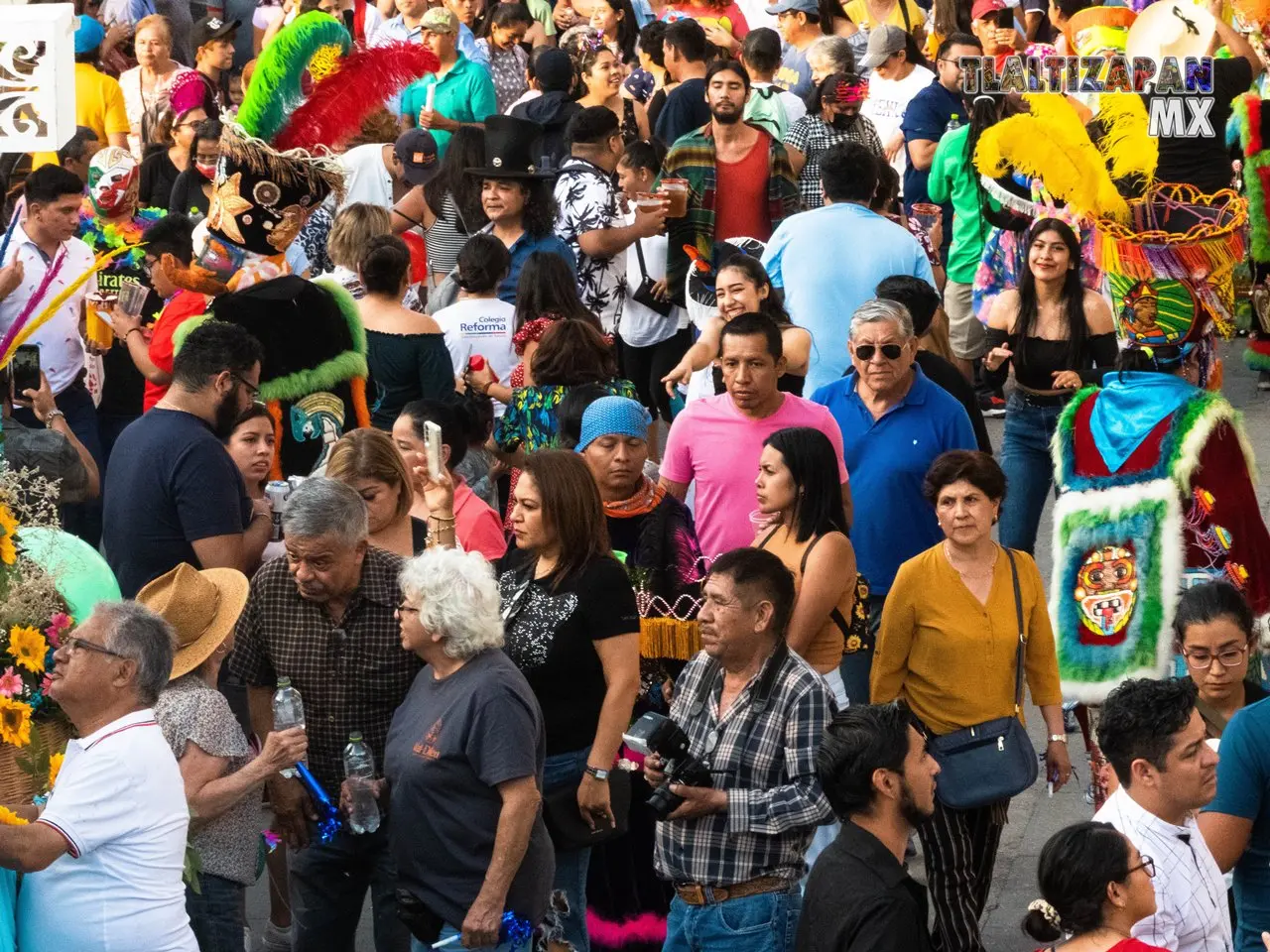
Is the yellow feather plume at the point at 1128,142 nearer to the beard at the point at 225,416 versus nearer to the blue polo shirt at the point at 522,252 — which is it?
the blue polo shirt at the point at 522,252

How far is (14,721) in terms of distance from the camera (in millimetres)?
4465

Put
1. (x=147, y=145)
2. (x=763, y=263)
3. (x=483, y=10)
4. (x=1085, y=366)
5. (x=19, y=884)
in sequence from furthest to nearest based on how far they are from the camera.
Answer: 1. (x=483, y=10)
2. (x=147, y=145)
3. (x=763, y=263)
4. (x=1085, y=366)
5. (x=19, y=884)

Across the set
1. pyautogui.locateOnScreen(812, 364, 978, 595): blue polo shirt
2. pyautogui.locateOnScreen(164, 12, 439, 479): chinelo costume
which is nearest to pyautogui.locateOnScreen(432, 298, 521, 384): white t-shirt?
pyautogui.locateOnScreen(164, 12, 439, 479): chinelo costume

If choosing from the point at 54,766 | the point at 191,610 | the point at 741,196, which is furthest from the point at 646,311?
the point at 54,766

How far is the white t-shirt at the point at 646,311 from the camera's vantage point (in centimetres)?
988

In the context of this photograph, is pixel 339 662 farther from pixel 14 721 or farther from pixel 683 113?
pixel 683 113

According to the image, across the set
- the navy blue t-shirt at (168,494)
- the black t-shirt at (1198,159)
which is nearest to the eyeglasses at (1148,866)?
the navy blue t-shirt at (168,494)

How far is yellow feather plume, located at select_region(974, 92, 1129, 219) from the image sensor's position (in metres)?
7.69

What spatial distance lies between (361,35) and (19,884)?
12.0 meters

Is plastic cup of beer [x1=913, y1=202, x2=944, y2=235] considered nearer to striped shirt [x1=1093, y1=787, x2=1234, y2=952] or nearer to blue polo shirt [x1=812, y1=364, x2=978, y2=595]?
blue polo shirt [x1=812, y1=364, x2=978, y2=595]

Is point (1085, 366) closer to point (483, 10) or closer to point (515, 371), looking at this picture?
point (515, 371)

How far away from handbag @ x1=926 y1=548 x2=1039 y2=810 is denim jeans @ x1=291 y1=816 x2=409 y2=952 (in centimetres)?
158

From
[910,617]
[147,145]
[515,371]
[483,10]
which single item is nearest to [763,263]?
[515,371]

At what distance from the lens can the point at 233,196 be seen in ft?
24.9
